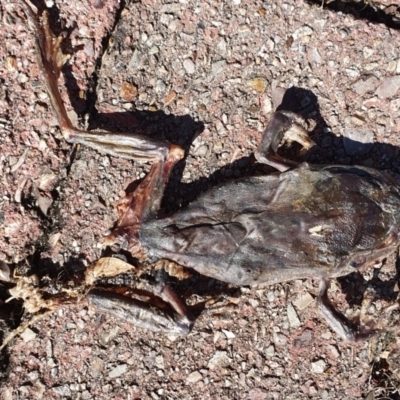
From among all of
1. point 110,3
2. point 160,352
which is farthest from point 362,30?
point 160,352

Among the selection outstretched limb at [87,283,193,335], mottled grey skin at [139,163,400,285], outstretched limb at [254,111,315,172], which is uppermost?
outstretched limb at [254,111,315,172]

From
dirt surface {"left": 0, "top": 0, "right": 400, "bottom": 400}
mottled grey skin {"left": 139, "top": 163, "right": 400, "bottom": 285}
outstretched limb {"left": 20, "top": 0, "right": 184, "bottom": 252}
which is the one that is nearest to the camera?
mottled grey skin {"left": 139, "top": 163, "right": 400, "bottom": 285}

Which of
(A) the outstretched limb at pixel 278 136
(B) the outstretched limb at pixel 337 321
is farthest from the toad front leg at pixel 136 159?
(B) the outstretched limb at pixel 337 321

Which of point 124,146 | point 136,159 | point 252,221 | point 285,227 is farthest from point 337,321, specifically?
point 124,146

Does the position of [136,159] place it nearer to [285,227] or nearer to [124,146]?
[124,146]

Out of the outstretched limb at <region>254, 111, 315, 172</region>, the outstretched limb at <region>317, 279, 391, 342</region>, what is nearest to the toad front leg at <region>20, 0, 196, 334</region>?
the outstretched limb at <region>254, 111, 315, 172</region>

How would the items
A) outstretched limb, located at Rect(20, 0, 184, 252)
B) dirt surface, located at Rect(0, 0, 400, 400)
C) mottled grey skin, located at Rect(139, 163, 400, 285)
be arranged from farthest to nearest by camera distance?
1. dirt surface, located at Rect(0, 0, 400, 400)
2. outstretched limb, located at Rect(20, 0, 184, 252)
3. mottled grey skin, located at Rect(139, 163, 400, 285)

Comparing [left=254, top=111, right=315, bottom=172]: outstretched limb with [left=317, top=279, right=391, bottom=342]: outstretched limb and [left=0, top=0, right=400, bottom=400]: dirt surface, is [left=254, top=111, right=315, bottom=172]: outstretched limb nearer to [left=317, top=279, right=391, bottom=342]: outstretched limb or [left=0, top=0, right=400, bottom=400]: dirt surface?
[left=0, top=0, right=400, bottom=400]: dirt surface
